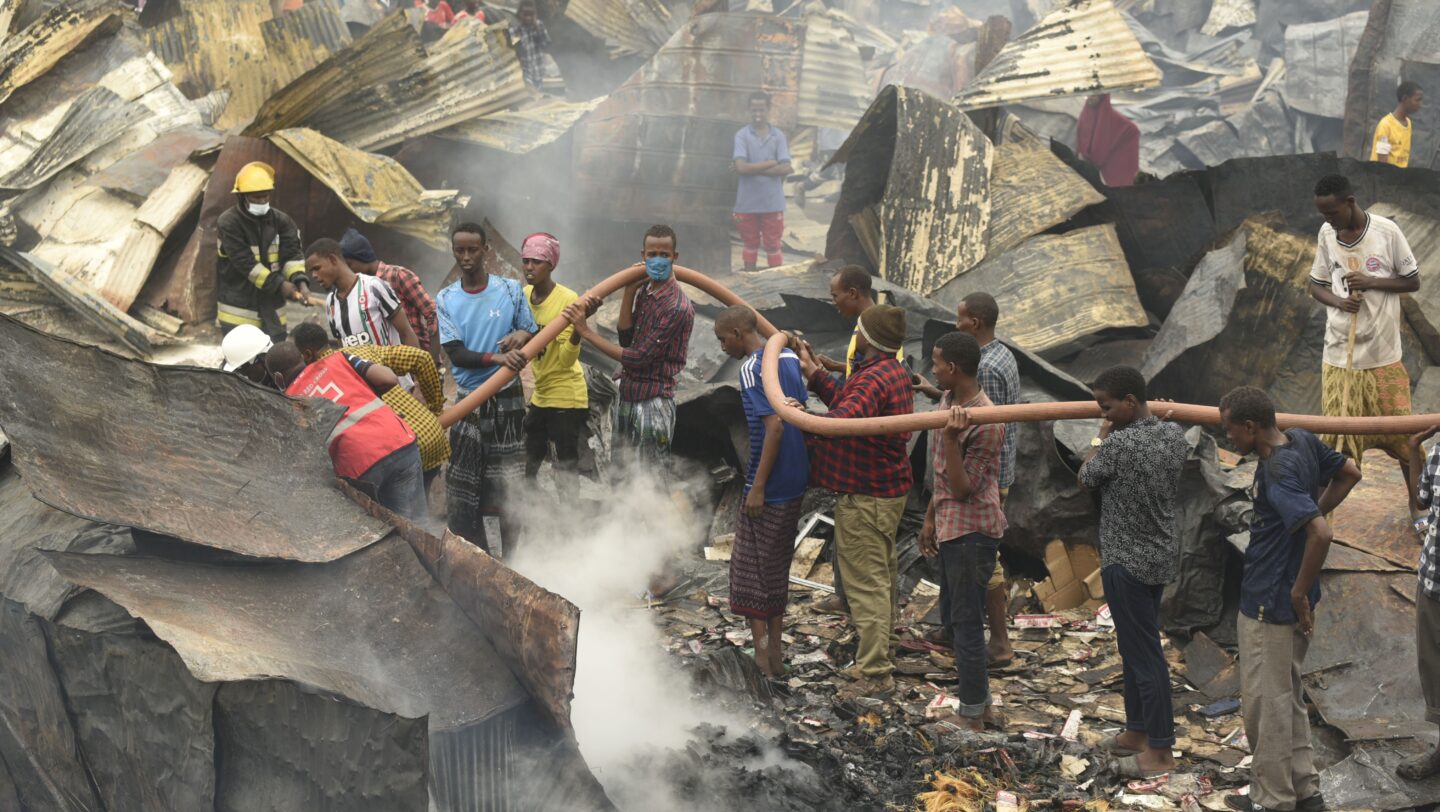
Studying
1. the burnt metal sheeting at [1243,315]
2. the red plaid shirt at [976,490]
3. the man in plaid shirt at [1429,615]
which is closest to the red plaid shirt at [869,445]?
the red plaid shirt at [976,490]

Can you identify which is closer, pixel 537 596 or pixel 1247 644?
pixel 537 596

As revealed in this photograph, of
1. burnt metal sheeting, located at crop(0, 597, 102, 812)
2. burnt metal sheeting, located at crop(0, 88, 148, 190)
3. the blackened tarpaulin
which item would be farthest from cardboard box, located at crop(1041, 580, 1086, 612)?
burnt metal sheeting, located at crop(0, 88, 148, 190)

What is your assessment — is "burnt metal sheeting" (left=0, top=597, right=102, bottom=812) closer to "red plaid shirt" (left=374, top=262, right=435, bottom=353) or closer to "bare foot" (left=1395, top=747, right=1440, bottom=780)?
"red plaid shirt" (left=374, top=262, right=435, bottom=353)

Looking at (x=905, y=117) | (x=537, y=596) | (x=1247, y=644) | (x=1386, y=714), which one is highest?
(x=905, y=117)

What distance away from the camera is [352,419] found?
4.92m

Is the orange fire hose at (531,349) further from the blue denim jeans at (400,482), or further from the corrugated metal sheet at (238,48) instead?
the corrugated metal sheet at (238,48)

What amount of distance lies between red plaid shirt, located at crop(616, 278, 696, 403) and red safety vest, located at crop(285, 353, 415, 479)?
156cm

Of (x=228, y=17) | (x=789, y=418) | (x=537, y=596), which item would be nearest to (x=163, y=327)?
(x=228, y=17)

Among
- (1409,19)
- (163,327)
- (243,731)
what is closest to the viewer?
(243,731)

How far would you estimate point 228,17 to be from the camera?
11.7 metres

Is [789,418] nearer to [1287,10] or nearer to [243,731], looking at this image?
[243,731]

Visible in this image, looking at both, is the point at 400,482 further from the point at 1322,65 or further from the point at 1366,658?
the point at 1322,65

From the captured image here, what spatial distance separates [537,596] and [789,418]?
1.65 metres

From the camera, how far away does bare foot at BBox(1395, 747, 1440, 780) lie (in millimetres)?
4348
